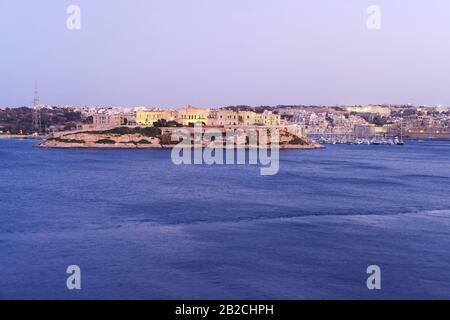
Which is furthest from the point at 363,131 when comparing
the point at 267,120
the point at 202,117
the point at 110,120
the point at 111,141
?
the point at 111,141

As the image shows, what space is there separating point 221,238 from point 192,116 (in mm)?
20232

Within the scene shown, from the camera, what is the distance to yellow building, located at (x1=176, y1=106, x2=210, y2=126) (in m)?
25.1

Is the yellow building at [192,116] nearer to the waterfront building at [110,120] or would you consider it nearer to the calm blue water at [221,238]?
the waterfront building at [110,120]

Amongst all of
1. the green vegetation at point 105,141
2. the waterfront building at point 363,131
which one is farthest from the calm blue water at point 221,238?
the waterfront building at point 363,131

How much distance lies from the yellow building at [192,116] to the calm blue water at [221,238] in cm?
1484

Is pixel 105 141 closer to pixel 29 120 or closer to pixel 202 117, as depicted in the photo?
pixel 202 117

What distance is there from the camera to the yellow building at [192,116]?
987 inches

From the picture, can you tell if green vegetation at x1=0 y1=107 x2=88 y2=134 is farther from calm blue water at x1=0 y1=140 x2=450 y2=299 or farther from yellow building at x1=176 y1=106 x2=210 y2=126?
calm blue water at x1=0 y1=140 x2=450 y2=299

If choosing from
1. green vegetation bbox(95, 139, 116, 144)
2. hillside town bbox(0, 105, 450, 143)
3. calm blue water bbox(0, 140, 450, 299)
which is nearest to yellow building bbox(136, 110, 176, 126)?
hillside town bbox(0, 105, 450, 143)

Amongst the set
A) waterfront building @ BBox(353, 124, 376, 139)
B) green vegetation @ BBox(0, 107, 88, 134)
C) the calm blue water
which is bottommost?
Result: the calm blue water

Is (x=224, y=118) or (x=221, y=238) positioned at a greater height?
(x=224, y=118)

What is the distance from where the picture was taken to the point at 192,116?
25.6 m

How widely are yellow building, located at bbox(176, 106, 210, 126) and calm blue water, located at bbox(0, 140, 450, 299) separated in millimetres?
14845

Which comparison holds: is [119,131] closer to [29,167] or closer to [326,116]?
[29,167]
